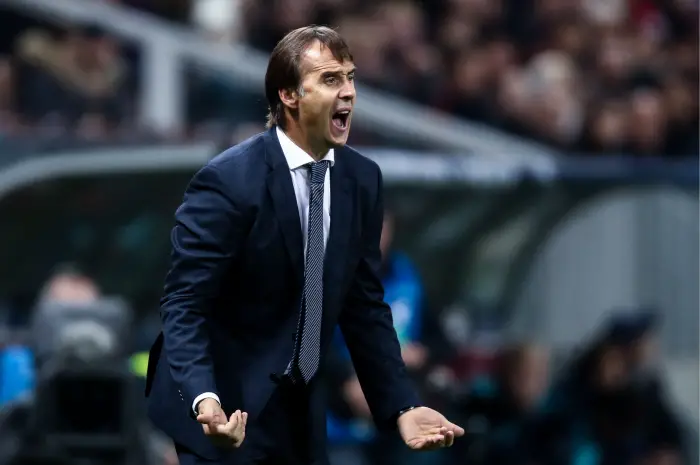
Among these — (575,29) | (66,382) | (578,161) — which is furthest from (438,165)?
(575,29)

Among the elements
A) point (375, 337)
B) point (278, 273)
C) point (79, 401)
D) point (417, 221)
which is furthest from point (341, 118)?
point (417, 221)

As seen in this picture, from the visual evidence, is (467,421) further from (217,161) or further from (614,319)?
(217,161)

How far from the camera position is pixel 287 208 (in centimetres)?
399

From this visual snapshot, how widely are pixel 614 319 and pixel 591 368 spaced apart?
0.41 metres

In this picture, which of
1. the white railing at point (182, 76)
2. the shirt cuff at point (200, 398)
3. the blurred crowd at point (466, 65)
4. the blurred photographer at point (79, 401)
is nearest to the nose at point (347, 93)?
the shirt cuff at point (200, 398)

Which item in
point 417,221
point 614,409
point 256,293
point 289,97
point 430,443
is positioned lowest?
point 614,409

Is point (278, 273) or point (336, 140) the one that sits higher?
point (336, 140)

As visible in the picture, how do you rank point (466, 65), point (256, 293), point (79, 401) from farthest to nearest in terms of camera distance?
point (466, 65) < point (79, 401) < point (256, 293)

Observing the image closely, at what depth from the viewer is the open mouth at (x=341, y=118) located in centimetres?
399

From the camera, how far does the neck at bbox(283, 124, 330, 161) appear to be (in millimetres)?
4035

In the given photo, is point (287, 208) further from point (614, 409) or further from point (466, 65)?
point (466, 65)

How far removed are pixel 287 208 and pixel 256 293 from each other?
7.8 inches

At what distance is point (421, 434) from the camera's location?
4.08 metres

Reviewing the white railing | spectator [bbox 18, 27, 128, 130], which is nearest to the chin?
spectator [bbox 18, 27, 128, 130]
